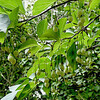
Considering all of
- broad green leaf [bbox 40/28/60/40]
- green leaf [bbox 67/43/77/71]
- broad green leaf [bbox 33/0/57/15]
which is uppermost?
broad green leaf [bbox 33/0/57/15]

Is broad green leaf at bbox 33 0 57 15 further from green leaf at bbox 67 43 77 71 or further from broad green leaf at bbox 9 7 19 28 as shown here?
green leaf at bbox 67 43 77 71

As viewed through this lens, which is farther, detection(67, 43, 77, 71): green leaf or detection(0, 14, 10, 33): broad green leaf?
detection(67, 43, 77, 71): green leaf

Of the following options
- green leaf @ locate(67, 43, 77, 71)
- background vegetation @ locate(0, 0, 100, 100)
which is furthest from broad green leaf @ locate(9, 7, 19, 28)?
green leaf @ locate(67, 43, 77, 71)

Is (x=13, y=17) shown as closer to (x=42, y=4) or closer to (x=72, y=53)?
(x=42, y=4)

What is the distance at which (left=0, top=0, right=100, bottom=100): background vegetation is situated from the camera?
0.38 metres

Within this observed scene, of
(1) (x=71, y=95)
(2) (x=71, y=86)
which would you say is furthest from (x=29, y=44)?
(2) (x=71, y=86)

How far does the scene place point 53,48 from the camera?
0.46 metres

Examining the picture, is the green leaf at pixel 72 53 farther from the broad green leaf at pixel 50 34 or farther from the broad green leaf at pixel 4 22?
the broad green leaf at pixel 4 22

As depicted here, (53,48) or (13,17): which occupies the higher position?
(13,17)

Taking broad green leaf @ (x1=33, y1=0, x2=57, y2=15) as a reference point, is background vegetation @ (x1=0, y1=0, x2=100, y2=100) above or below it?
below

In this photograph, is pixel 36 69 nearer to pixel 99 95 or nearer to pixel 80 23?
pixel 80 23

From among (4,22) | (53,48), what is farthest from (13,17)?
(53,48)

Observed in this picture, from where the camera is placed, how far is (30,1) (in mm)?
2652

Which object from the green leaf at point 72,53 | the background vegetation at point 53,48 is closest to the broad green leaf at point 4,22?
the background vegetation at point 53,48
